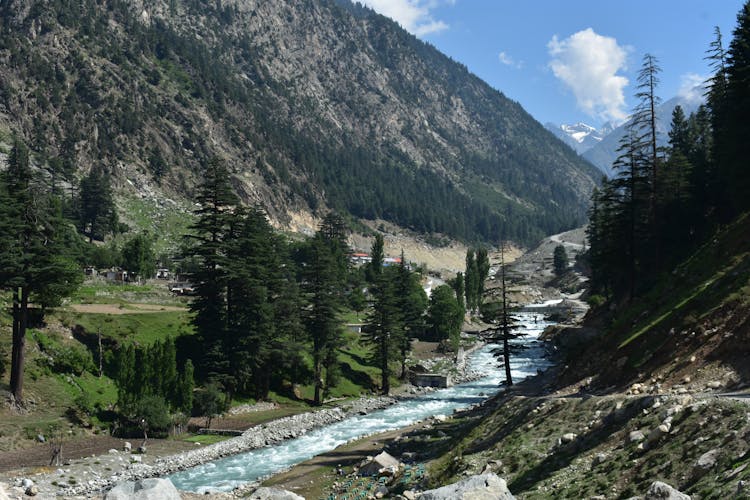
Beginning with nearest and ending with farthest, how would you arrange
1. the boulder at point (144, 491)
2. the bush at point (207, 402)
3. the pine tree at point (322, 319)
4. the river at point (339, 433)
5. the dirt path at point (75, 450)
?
the boulder at point (144, 491) < the dirt path at point (75, 450) < the river at point (339, 433) < the bush at point (207, 402) < the pine tree at point (322, 319)

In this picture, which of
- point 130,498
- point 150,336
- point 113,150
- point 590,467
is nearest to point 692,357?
point 590,467

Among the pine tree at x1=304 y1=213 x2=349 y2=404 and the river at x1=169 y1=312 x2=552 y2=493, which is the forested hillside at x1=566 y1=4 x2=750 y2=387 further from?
the pine tree at x1=304 y1=213 x2=349 y2=404

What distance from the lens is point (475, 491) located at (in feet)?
50.5

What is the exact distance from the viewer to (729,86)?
5306cm

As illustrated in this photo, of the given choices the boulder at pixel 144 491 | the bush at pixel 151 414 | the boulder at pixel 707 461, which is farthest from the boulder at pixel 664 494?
the bush at pixel 151 414

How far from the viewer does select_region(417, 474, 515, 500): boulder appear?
50.2ft

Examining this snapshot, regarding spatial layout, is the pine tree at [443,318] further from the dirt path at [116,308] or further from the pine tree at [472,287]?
the dirt path at [116,308]

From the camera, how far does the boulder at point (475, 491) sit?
1531 centimetres

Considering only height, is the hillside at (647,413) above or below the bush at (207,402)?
above

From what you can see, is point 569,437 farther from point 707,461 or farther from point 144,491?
point 144,491

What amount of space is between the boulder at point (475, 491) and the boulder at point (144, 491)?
899cm

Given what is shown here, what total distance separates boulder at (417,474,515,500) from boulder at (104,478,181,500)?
899 cm

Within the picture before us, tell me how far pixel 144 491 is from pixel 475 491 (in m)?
10.9

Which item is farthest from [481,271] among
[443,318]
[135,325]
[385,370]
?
[135,325]
